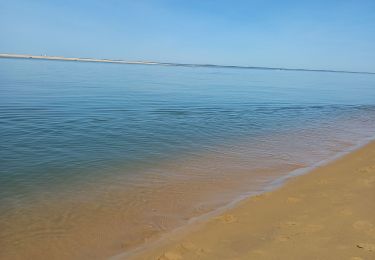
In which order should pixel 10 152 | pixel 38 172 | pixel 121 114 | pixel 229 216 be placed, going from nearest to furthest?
pixel 229 216
pixel 38 172
pixel 10 152
pixel 121 114

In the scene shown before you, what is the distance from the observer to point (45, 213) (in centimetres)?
640

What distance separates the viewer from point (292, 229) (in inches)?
208

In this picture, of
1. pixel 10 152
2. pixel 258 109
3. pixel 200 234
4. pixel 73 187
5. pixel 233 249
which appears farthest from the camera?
pixel 258 109

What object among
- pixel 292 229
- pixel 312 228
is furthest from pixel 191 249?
pixel 312 228

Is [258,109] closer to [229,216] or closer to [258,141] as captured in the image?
[258,141]

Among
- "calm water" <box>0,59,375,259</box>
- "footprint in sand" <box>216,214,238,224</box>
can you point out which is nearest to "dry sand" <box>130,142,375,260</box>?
"footprint in sand" <box>216,214,238,224</box>

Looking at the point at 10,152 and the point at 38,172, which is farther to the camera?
the point at 10,152

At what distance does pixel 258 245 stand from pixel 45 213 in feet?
13.5

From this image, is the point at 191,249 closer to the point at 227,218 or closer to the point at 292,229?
the point at 227,218

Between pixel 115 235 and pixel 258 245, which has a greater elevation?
pixel 258 245

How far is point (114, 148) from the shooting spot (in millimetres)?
11250

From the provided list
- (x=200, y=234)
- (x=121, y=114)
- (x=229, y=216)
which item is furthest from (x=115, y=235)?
(x=121, y=114)

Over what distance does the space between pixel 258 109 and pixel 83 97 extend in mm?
12716

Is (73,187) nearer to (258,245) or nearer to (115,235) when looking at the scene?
(115,235)
